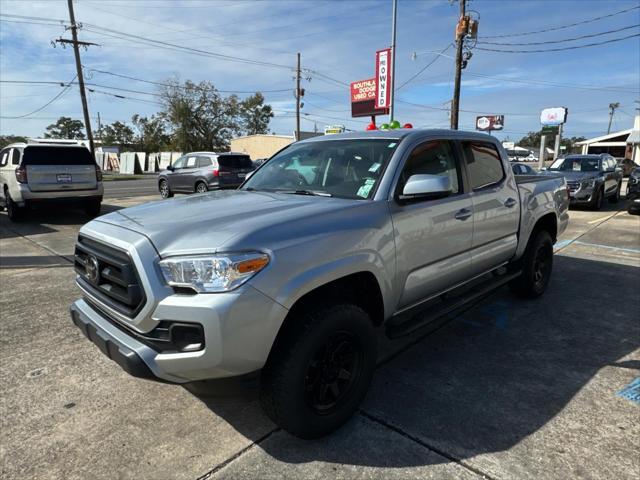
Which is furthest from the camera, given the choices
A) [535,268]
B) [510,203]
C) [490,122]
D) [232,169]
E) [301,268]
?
[490,122]

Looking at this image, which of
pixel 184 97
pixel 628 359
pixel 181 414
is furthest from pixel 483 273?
Result: pixel 184 97

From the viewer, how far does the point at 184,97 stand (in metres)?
63.0

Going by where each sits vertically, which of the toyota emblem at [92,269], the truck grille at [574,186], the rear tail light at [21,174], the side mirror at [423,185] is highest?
Answer: the side mirror at [423,185]

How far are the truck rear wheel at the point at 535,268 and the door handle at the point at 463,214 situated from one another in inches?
62.9

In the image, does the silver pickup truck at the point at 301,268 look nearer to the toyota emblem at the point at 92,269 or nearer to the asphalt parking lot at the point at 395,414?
the toyota emblem at the point at 92,269

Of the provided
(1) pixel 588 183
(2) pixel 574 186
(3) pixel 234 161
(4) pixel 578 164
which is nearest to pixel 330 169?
(2) pixel 574 186

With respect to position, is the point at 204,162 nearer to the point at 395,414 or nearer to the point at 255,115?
the point at 395,414

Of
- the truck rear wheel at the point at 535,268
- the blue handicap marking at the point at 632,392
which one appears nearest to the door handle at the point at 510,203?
the truck rear wheel at the point at 535,268

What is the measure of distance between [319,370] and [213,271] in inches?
34.9

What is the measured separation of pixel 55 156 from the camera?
967 centimetres

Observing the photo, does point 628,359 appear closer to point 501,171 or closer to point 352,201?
point 501,171

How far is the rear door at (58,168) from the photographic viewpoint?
30.6ft

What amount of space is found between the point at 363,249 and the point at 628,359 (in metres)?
2.65

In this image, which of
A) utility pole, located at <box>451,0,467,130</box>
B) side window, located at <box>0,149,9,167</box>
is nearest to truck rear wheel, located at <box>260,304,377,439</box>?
side window, located at <box>0,149,9,167</box>
